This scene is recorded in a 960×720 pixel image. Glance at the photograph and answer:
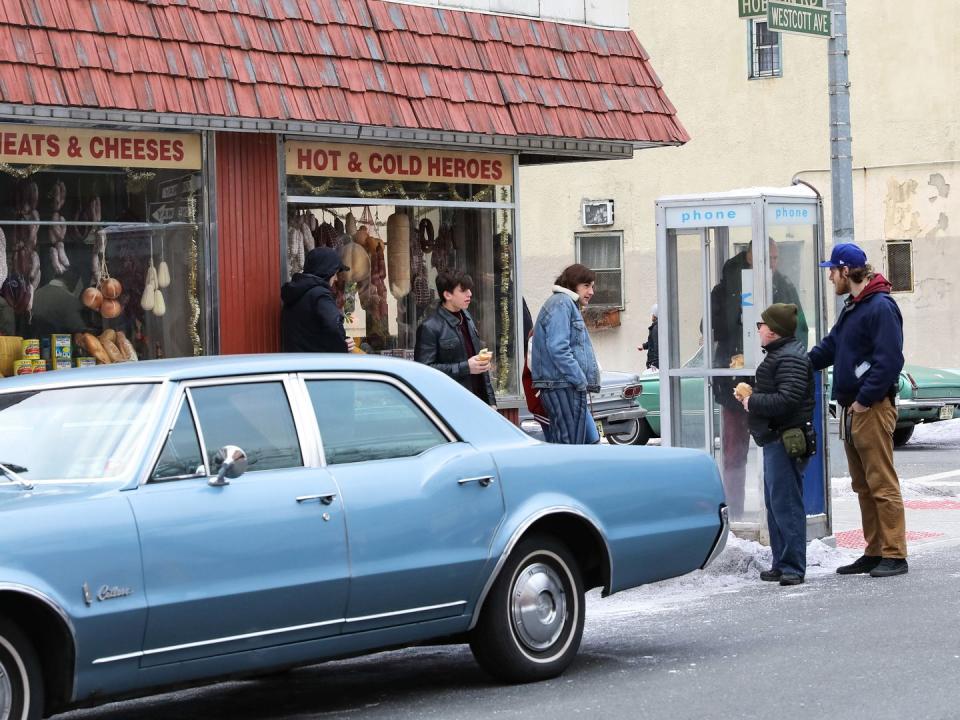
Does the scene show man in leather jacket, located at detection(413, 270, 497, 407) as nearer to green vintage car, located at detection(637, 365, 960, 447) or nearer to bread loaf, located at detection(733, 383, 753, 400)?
bread loaf, located at detection(733, 383, 753, 400)

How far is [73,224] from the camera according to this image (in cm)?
1030

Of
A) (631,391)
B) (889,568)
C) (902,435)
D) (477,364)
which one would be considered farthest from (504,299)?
(902,435)

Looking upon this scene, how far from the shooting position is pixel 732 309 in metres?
10.8

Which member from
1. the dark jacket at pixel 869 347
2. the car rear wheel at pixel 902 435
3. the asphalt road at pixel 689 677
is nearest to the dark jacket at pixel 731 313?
the dark jacket at pixel 869 347

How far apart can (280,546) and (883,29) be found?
21.5 meters

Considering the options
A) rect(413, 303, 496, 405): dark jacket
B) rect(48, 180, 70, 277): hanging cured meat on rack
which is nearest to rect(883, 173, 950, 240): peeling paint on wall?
rect(413, 303, 496, 405): dark jacket

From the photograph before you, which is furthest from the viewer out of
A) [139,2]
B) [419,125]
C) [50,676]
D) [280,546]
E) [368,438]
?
[419,125]

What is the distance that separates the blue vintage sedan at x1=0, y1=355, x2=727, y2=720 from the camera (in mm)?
5574

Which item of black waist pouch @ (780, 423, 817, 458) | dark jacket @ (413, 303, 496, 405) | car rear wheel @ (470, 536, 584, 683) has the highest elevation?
dark jacket @ (413, 303, 496, 405)

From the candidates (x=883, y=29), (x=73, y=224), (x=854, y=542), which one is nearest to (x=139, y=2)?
(x=73, y=224)

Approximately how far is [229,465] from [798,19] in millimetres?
8067

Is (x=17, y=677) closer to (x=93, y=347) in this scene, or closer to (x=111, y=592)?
(x=111, y=592)

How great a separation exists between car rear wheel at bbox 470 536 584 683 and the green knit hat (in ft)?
9.42

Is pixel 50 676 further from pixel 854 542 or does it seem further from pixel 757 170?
pixel 757 170
